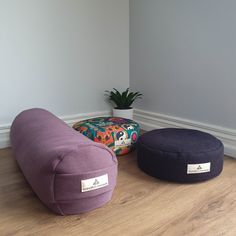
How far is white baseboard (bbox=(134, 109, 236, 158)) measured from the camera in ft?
5.30

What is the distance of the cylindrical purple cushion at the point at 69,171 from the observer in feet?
3.13

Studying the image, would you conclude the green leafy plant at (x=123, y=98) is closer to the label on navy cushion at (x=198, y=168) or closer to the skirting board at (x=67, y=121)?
the skirting board at (x=67, y=121)

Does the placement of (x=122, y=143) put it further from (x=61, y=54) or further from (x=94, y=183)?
(x=61, y=54)

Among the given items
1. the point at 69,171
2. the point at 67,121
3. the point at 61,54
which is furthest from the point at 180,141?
the point at 61,54

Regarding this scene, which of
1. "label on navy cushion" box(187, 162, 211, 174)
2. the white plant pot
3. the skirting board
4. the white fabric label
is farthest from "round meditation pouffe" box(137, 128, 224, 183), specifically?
the skirting board

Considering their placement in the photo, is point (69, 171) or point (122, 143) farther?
point (122, 143)

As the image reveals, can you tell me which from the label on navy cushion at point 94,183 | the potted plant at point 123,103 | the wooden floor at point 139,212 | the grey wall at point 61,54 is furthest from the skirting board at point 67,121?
the label on navy cushion at point 94,183

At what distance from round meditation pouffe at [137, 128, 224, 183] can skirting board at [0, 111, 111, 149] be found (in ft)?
2.56

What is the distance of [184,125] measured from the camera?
6.15ft

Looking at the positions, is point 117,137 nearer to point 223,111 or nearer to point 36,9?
point 223,111

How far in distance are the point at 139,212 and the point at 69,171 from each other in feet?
1.06

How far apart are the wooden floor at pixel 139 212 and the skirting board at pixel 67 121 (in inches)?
19.3

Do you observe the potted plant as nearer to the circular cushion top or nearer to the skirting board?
the skirting board

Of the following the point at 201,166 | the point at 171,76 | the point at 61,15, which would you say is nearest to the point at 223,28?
the point at 171,76
